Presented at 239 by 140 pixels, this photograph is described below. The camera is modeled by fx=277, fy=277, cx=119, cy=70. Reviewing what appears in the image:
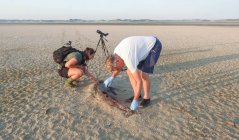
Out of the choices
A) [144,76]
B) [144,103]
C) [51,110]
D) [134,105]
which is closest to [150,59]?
[144,76]

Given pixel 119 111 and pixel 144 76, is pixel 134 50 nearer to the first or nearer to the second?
pixel 144 76

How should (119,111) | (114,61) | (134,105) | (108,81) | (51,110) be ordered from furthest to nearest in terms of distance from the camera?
(108,81) < (51,110) < (119,111) < (134,105) < (114,61)

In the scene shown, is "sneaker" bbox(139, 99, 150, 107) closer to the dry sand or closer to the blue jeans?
the dry sand

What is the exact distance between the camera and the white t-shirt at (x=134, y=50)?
4945 mm

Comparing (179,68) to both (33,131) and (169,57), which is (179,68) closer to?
(169,57)

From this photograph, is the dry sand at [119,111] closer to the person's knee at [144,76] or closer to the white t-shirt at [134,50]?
the person's knee at [144,76]

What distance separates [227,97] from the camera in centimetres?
689

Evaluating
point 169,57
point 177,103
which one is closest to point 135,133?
point 177,103

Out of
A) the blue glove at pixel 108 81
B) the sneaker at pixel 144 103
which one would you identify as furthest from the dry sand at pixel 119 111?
the blue glove at pixel 108 81

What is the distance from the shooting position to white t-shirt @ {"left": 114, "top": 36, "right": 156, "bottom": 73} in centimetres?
495

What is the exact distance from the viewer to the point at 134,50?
16.4 ft

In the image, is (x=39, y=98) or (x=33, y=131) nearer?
(x=33, y=131)

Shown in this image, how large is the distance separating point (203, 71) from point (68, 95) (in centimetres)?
498

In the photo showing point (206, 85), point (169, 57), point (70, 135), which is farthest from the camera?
point (169, 57)
